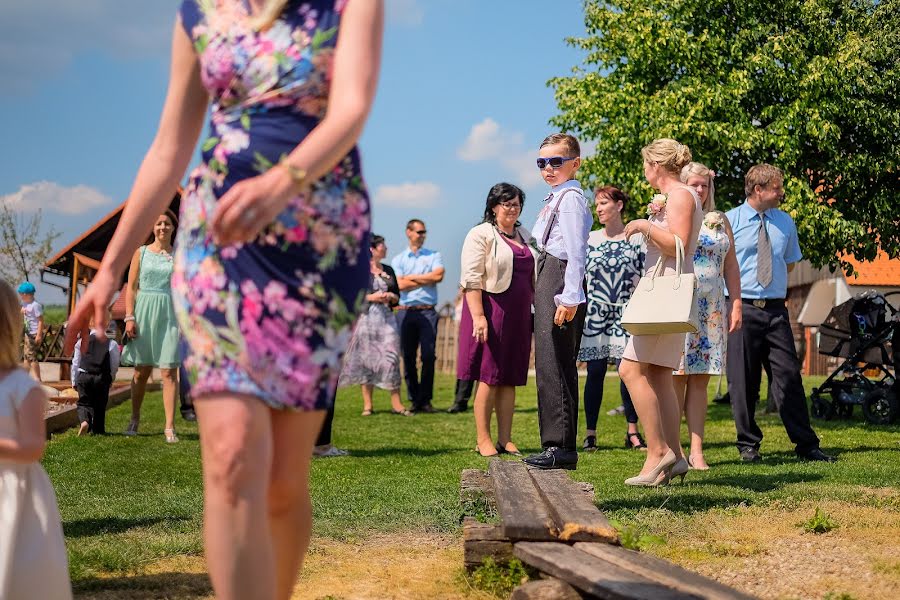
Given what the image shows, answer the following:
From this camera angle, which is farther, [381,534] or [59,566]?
[381,534]

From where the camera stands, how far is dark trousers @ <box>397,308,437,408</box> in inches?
596

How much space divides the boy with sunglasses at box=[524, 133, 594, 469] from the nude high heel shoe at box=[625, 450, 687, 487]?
42 centimetres

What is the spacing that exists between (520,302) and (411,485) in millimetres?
2361

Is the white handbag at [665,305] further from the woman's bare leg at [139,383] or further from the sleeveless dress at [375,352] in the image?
the sleeveless dress at [375,352]

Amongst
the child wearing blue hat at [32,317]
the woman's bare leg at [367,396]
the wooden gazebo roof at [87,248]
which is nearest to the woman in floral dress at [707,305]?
the woman's bare leg at [367,396]

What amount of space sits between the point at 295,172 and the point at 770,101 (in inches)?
882

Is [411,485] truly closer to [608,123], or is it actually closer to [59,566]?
[59,566]

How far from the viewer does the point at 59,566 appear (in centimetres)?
325

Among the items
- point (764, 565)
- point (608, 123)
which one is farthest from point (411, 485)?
point (608, 123)

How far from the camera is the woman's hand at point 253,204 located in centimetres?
227

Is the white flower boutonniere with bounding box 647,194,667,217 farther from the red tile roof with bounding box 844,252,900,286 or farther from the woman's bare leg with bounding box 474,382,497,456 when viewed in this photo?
the red tile roof with bounding box 844,252,900,286

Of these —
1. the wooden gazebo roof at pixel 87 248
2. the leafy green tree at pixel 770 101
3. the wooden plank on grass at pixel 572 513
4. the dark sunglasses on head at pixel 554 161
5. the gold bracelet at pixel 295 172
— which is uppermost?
the leafy green tree at pixel 770 101

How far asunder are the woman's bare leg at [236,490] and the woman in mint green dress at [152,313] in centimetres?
791

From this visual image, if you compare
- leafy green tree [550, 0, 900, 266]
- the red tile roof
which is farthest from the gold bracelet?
the red tile roof
